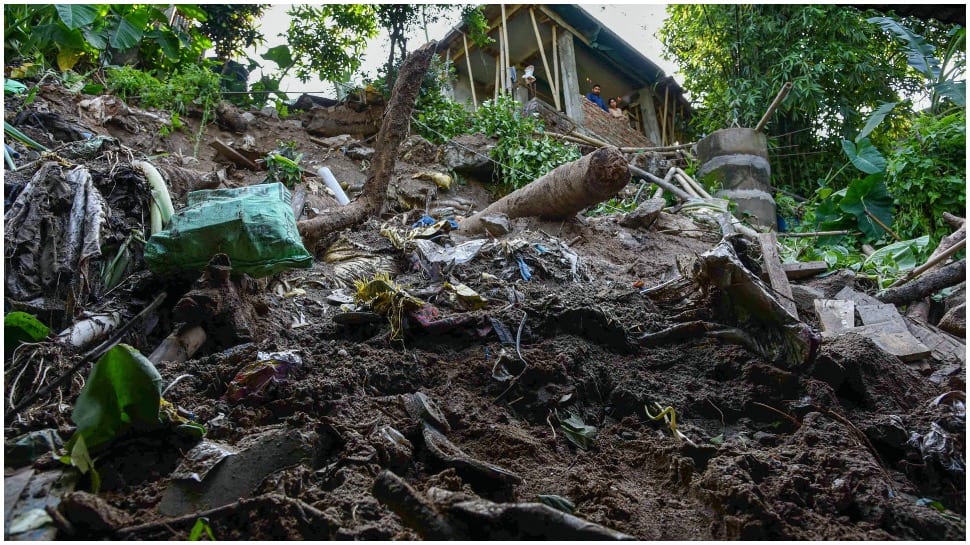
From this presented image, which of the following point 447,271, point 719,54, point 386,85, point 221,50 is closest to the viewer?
point 447,271

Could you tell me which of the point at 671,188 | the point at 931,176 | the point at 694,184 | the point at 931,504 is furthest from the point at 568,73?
the point at 931,504

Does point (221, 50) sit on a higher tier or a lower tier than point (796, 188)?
higher

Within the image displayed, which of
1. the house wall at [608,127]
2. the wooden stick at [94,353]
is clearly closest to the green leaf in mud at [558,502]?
the wooden stick at [94,353]

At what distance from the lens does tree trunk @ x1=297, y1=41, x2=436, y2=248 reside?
425 centimetres

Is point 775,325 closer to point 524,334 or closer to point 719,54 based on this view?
point 524,334

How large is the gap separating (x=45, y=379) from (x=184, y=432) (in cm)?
77

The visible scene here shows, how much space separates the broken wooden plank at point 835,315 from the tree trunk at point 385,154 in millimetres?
3113

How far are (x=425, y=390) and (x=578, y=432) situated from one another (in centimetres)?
61

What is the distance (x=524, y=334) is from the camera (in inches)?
107

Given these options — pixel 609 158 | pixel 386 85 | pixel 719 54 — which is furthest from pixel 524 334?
pixel 719 54

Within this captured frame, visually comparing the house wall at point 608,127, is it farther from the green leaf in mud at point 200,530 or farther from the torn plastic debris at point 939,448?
the green leaf in mud at point 200,530

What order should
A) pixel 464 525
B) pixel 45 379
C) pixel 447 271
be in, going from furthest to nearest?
pixel 447 271
pixel 45 379
pixel 464 525

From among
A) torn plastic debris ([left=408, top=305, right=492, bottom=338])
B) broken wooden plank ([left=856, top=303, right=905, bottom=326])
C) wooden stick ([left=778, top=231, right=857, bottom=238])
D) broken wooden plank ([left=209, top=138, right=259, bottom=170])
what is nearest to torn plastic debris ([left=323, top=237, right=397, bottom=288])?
torn plastic debris ([left=408, top=305, right=492, bottom=338])

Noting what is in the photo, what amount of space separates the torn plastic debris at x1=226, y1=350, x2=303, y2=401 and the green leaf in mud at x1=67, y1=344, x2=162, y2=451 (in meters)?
0.36
